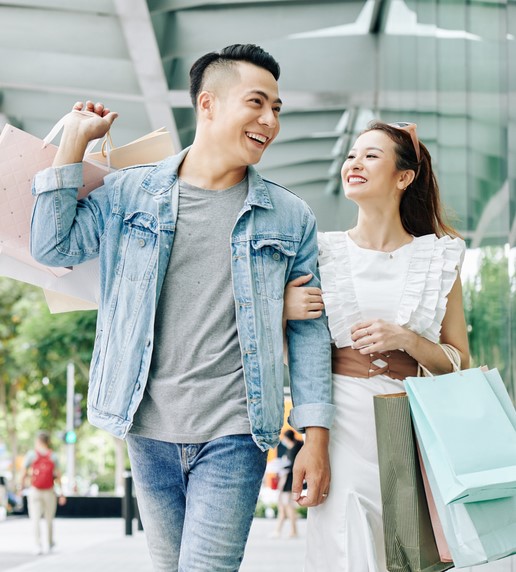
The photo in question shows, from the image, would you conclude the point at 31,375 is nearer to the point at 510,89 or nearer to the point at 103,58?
the point at 103,58

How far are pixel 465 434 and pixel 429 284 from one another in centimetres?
62

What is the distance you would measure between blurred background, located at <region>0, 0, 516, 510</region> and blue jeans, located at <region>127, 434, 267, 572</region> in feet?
5.13

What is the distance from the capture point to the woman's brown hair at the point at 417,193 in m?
3.61

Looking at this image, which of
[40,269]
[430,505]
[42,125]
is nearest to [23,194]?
[40,269]

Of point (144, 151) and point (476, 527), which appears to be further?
point (144, 151)

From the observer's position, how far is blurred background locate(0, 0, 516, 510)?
684 cm

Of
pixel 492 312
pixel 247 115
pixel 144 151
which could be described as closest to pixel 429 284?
pixel 247 115

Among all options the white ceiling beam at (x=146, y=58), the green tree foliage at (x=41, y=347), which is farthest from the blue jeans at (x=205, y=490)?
the green tree foliage at (x=41, y=347)

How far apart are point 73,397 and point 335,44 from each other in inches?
765

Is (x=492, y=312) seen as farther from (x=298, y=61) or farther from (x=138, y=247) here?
(x=298, y=61)

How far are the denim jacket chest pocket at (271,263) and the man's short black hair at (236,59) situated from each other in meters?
0.53

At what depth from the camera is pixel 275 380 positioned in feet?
9.80

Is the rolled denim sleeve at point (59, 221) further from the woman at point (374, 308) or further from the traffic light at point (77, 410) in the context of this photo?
the traffic light at point (77, 410)

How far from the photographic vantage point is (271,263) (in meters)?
3.11
